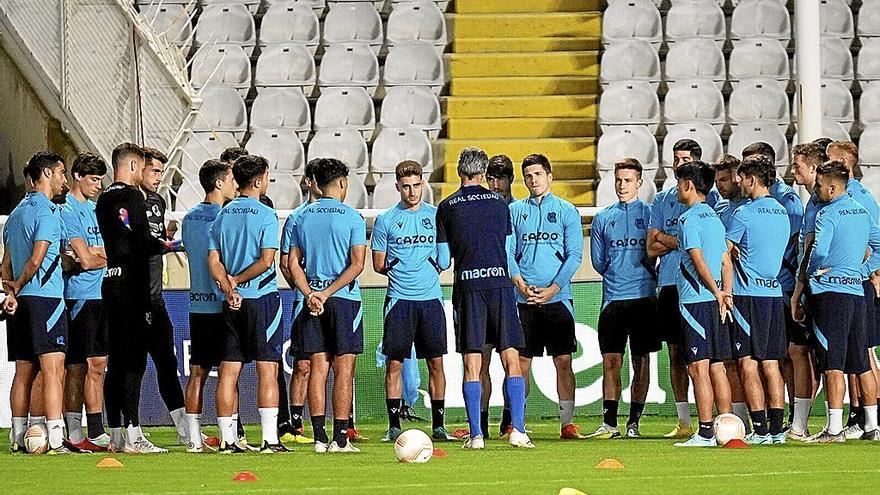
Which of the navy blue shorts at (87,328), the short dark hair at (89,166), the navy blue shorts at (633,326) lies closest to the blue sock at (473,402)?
the navy blue shorts at (633,326)

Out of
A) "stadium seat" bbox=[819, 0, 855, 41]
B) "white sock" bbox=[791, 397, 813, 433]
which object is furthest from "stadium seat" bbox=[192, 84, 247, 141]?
"white sock" bbox=[791, 397, 813, 433]

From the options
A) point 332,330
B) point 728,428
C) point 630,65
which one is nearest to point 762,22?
point 630,65

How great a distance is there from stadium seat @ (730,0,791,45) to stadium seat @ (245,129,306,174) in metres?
5.25

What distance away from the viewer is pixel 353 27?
55.1ft

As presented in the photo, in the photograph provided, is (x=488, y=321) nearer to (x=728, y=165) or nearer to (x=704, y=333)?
(x=704, y=333)

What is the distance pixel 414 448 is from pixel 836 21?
1050 centimetres

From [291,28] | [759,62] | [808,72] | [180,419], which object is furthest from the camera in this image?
[291,28]

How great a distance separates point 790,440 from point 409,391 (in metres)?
3.48

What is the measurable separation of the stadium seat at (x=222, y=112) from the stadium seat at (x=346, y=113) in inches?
33.9

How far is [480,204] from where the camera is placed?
9.02 m

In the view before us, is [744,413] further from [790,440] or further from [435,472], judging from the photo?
[435,472]

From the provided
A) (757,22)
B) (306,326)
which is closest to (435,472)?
(306,326)

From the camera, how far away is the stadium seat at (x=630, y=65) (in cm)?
1619

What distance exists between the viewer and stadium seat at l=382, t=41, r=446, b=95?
53.6 ft
